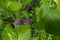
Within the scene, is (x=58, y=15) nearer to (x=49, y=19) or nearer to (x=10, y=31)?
(x=49, y=19)

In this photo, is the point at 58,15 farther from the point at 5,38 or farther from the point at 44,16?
the point at 5,38

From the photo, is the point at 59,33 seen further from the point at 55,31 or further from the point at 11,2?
the point at 11,2

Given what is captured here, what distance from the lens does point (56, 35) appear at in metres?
0.18

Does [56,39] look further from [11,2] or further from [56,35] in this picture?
[11,2]

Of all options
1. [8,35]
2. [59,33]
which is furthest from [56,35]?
[8,35]

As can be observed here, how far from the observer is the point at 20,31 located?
24 centimetres

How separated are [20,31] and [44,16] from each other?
0.27 ft

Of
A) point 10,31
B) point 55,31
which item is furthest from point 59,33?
point 10,31

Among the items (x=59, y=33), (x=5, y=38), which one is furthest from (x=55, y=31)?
(x=5, y=38)

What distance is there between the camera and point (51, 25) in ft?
0.56

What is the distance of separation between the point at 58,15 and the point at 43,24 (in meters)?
0.02

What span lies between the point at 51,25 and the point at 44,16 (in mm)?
14

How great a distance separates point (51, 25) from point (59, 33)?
14 millimetres

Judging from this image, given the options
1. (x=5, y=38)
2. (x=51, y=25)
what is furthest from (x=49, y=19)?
(x=5, y=38)
